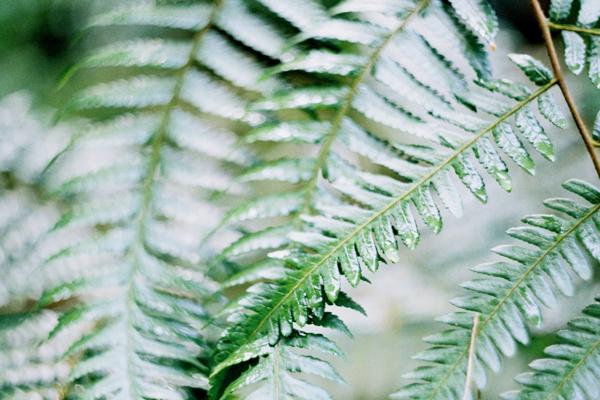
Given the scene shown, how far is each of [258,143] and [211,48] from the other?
1.80 ft

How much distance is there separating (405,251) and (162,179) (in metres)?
0.77

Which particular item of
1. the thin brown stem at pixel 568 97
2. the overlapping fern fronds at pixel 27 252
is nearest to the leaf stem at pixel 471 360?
the thin brown stem at pixel 568 97

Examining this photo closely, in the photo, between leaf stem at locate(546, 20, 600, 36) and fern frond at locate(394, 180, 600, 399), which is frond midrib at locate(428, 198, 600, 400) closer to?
fern frond at locate(394, 180, 600, 399)

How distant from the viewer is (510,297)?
62cm

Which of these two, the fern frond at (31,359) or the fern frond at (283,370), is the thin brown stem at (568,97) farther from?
the fern frond at (31,359)

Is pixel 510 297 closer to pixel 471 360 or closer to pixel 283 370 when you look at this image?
pixel 471 360

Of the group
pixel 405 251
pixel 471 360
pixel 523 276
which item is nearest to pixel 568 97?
pixel 523 276

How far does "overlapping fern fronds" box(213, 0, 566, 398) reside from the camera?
643 mm

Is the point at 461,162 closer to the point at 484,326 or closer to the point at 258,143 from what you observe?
the point at 484,326

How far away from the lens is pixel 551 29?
0.71 meters

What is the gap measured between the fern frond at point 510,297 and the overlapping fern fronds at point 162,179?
0.32 meters

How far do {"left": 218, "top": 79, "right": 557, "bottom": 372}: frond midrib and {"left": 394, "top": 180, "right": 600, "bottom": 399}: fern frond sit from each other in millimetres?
112

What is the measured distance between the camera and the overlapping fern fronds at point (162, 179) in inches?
30.3

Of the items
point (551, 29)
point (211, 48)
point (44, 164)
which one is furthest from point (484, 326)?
point (44, 164)
